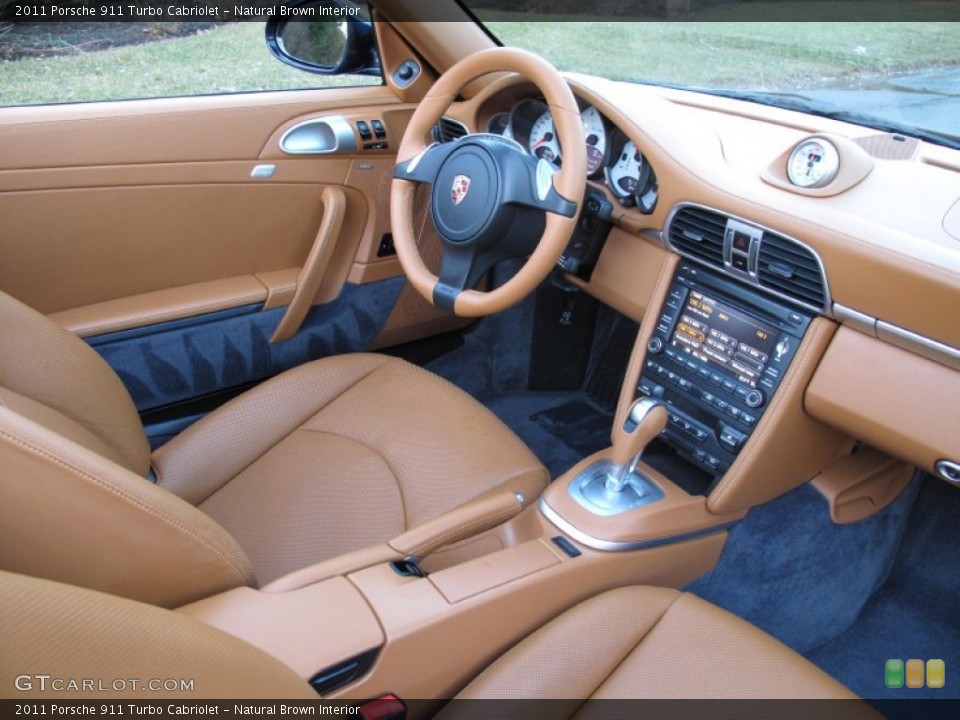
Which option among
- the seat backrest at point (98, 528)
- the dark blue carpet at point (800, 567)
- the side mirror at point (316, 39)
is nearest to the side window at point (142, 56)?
the side mirror at point (316, 39)

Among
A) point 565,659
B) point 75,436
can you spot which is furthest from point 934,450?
point 75,436

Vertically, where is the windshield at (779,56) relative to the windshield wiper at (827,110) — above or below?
above

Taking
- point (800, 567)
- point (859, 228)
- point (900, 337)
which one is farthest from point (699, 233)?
point (800, 567)

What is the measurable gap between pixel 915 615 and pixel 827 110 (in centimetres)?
114

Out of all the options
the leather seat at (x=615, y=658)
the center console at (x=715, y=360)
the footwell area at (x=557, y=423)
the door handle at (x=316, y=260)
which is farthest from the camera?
the footwell area at (x=557, y=423)

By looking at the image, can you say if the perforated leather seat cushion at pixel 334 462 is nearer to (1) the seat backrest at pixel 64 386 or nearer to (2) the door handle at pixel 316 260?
(1) the seat backrest at pixel 64 386

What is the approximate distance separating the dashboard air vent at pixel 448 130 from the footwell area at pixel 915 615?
4.34ft

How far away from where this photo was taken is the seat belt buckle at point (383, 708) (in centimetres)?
111

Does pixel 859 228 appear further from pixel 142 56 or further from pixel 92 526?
pixel 142 56

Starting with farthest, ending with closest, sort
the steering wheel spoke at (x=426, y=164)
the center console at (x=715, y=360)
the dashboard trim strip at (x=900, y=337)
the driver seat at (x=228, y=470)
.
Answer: the steering wheel spoke at (x=426, y=164)
the center console at (x=715, y=360)
the dashboard trim strip at (x=900, y=337)
the driver seat at (x=228, y=470)

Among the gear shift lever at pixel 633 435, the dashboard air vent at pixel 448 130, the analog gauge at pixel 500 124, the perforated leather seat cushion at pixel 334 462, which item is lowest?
the perforated leather seat cushion at pixel 334 462

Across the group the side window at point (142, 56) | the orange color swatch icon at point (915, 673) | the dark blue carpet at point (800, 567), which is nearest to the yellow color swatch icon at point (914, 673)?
the orange color swatch icon at point (915, 673)

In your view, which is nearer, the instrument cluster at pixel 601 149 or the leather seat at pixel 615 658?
the leather seat at pixel 615 658

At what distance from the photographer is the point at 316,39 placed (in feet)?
7.41
